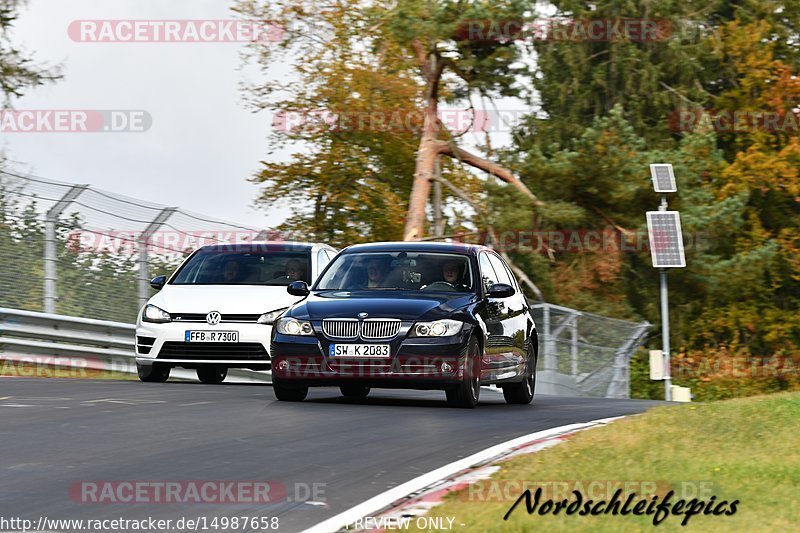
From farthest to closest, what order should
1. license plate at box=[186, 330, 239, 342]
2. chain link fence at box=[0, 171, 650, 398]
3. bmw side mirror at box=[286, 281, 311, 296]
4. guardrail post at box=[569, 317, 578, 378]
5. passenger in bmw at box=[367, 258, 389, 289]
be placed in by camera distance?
guardrail post at box=[569, 317, 578, 378]
chain link fence at box=[0, 171, 650, 398]
license plate at box=[186, 330, 239, 342]
bmw side mirror at box=[286, 281, 311, 296]
passenger in bmw at box=[367, 258, 389, 289]

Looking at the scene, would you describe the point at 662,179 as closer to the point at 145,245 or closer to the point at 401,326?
the point at 145,245

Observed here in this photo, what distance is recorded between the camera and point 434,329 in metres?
13.1

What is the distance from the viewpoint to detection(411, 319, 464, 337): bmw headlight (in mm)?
13055

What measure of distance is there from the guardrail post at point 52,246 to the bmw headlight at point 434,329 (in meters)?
7.92

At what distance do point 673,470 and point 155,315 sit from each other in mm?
9897

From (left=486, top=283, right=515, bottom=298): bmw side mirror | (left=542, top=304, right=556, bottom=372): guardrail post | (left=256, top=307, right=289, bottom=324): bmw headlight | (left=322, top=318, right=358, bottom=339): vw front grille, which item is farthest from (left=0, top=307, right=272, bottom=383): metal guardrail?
(left=486, top=283, right=515, bottom=298): bmw side mirror

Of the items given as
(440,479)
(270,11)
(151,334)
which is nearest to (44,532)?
(440,479)

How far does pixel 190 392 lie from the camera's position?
1510cm

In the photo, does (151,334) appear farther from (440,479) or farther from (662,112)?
(662,112)

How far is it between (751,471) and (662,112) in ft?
138

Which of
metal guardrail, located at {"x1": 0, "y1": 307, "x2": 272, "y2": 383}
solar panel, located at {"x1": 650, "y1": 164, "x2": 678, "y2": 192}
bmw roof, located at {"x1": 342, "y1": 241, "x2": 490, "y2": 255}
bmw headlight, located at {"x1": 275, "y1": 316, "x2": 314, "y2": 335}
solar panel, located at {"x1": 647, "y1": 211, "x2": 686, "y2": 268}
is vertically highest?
solar panel, located at {"x1": 650, "y1": 164, "x2": 678, "y2": 192}

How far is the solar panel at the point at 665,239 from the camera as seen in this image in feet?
121

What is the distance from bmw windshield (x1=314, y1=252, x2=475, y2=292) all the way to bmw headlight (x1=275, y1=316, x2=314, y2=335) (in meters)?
0.90

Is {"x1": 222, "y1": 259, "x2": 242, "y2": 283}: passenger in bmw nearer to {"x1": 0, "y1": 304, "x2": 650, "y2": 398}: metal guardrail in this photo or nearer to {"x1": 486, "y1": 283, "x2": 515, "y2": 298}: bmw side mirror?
{"x1": 0, "y1": 304, "x2": 650, "y2": 398}: metal guardrail
